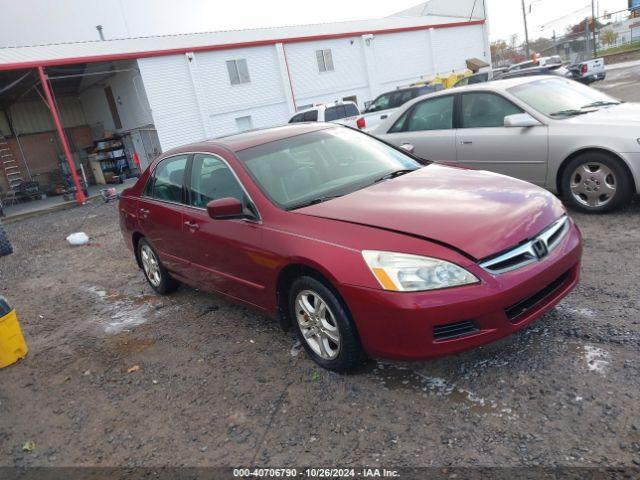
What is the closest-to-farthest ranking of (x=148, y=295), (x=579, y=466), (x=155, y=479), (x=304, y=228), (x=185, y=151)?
(x=579, y=466) < (x=155, y=479) < (x=304, y=228) < (x=185, y=151) < (x=148, y=295)

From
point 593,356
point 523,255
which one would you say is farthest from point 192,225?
point 593,356

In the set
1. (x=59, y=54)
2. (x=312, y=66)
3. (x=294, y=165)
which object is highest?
(x=59, y=54)

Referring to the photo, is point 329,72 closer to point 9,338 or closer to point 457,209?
point 9,338

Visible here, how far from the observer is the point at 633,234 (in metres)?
4.74

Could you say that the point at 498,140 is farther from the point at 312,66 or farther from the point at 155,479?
the point at 312,66

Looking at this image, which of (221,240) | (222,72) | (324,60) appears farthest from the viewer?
(324,60)

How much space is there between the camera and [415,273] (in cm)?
269

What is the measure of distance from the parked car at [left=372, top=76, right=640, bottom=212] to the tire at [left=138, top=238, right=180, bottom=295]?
9.01ft

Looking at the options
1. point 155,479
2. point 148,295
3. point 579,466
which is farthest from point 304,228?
point 148,295

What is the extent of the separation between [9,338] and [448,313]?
3707 mm

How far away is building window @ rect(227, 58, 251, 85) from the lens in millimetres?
23828

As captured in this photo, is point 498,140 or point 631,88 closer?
point 498,140

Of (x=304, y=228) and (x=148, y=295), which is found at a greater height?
(x=304, y=228)

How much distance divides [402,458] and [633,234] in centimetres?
360
